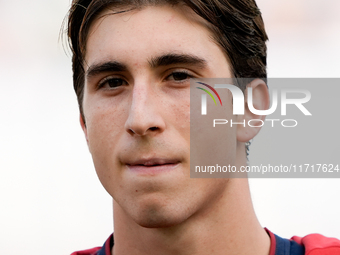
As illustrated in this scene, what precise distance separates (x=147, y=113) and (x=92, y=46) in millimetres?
786

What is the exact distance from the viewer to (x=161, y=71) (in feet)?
9.54

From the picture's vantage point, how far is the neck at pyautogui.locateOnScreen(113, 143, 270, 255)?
9.95 feet

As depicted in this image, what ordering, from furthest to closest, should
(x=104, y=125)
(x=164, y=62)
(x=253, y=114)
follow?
(x=253, y=114) < (x=104, y=125) < (x=164, y=62)

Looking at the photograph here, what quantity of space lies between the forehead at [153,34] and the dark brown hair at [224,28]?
0.21ft

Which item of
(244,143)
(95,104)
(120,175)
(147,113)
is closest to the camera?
(147,113)

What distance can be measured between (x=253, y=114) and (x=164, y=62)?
2.89ft

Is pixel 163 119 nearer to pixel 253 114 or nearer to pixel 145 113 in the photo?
pixel 145 113

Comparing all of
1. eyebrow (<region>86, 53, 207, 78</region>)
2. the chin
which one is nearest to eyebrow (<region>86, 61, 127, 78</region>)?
eyebrow (<region>86, 53, 207, 78</region>)

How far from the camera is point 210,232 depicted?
3.07 metres

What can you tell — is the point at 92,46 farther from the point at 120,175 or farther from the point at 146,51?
the point at 120,175

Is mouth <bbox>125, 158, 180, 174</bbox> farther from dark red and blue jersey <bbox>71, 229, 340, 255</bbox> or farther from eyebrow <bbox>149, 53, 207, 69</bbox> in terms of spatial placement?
dark red and blue jersey <bbox>71, 229, 340, 255</bbox>

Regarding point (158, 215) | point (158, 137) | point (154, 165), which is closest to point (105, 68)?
point (158, 137)

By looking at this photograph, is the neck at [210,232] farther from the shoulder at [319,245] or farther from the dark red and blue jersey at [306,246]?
the shoulder at [319,245]

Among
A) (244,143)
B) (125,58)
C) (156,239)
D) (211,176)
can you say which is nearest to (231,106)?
(244,143)
